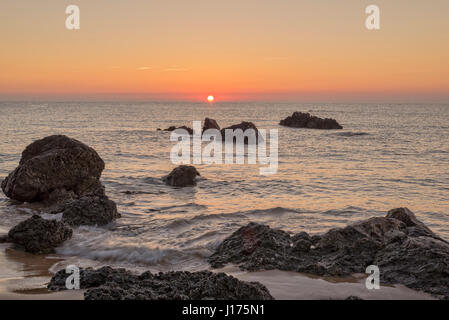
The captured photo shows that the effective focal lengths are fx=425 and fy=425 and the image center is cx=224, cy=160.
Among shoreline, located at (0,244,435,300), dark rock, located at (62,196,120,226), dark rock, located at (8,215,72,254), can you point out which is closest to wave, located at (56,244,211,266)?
dark rock, located at (8,215,72,254)

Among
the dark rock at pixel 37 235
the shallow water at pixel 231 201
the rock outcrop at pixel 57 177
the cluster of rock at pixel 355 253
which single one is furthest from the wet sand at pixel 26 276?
the rock outcrop at pixel 57 177

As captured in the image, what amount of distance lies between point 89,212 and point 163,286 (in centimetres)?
574

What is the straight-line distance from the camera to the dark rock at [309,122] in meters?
52.9

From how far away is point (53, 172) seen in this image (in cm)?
1258

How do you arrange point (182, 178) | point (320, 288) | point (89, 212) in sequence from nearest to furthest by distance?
point (320, 288) < point (89, 212) < point (182, 178)

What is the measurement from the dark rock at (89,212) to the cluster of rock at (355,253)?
376 cm

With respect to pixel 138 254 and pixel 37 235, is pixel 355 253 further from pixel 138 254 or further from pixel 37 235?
pixel 37 235

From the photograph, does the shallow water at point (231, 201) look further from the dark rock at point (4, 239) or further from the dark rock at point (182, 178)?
the dark rock at point (4, 239)

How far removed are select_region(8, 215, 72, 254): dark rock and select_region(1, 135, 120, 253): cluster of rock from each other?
49cm

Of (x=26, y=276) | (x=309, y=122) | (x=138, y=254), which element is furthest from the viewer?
(x=309, y=122)

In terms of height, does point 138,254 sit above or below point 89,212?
below

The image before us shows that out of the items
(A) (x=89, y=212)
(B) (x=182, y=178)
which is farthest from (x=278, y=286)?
(B) (x=182, y=178)

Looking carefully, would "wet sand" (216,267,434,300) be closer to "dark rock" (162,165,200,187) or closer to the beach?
the beach

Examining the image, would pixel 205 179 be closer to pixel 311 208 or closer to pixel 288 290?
pixel 311 208
